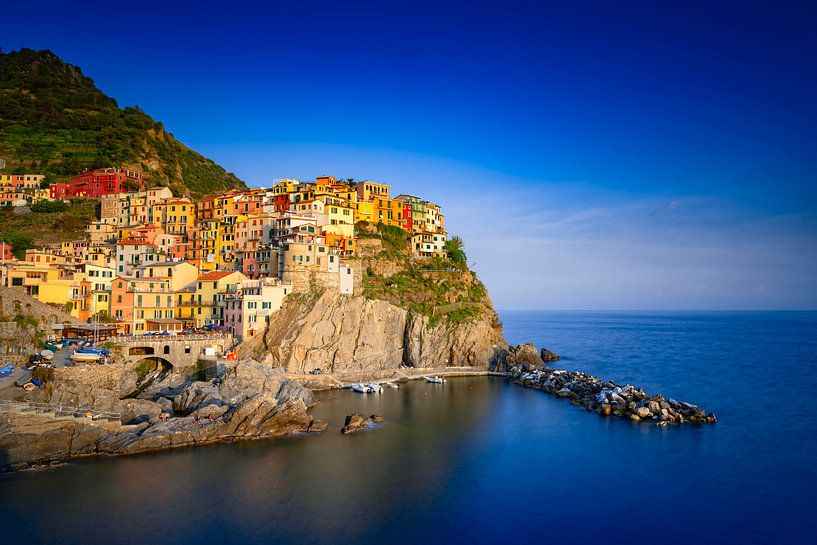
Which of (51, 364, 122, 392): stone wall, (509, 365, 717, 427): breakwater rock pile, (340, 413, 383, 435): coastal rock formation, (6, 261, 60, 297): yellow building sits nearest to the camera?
(51, 364, 122, 392): stone wall

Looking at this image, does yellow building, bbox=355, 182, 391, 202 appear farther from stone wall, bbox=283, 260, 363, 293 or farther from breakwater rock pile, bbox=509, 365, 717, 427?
breakwater rock pile, bbox=509, 365, 717, 427

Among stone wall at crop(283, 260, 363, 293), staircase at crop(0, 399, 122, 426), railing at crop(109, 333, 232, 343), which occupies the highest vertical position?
stone wall at crop(283, 260, 363, 293)

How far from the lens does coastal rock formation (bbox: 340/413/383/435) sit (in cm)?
3800

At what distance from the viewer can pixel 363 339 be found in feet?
189

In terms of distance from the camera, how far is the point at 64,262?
178ft

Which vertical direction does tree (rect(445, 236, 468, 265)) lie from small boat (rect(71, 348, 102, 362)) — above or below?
above

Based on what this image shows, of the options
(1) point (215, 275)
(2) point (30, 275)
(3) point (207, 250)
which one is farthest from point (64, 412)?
(3) point (207, 250)

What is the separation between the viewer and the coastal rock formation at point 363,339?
173 ft

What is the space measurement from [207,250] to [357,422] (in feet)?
119

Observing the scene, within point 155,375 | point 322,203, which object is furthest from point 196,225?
point 155,375

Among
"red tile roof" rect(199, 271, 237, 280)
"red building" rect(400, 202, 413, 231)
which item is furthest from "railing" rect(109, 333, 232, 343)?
"red building" rect(400, 202, 413, 231)

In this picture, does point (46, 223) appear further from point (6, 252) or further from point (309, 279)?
point (309, 279)

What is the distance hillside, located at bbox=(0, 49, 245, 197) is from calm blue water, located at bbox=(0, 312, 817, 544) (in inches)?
2599

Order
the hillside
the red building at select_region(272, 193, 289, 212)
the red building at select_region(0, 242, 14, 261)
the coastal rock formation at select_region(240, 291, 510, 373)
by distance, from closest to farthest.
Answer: the coastal rock formation at select_region(240, 291, 510, 373) < the red building at select_region(0, 242, 14, 261) < the red building at select_region(272, 193, 289, 212) < the hillside
